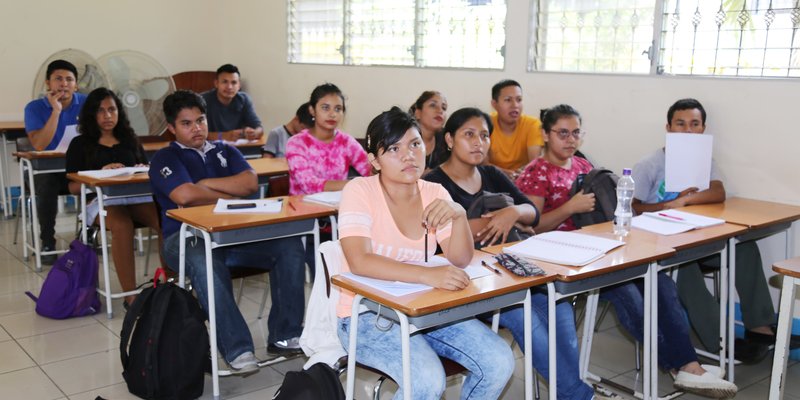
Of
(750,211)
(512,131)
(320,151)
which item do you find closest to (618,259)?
(750,211)

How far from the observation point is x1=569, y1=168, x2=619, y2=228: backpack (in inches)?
128

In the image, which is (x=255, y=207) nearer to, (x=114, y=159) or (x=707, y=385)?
(x=114, y=159)

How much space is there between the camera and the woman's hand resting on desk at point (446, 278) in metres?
2.07

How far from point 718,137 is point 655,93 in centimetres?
41

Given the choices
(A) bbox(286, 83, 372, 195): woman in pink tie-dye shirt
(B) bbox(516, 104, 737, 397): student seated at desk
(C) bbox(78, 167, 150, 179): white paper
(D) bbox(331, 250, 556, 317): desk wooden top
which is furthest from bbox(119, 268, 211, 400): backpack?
(B) bbox(516, 104, 737, 397): student seated at desk

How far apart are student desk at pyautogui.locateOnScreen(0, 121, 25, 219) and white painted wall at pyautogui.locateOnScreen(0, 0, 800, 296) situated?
304mm

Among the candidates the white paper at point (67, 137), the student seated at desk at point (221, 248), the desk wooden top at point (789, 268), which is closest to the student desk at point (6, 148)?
the white paper at point (67, 137)

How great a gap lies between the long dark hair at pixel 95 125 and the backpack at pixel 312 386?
2849 mm

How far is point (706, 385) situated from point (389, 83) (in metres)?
3.50

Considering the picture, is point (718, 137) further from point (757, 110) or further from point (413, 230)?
point (413, 230)

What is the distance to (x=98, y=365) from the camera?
3.28 metres

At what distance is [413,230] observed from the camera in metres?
2.43

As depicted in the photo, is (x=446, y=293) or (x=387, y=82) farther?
(x=387, y=82)

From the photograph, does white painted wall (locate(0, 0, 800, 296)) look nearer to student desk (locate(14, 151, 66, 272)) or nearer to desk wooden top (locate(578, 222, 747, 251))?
desk wooden top (locate(578, 222, 747, 251))
